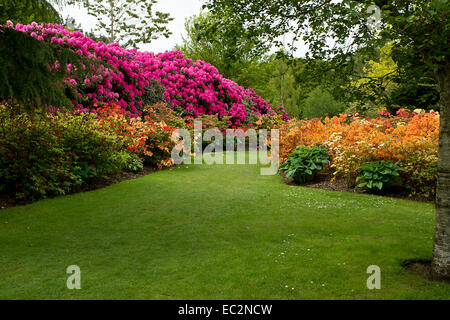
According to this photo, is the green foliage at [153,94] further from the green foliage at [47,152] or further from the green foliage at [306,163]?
the green foliage at [306,163]

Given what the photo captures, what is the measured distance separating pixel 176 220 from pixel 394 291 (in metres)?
3.12

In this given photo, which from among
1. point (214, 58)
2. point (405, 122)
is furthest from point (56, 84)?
point (214, 58)

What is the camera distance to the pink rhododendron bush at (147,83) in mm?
10117

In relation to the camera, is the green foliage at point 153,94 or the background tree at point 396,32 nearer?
the background tree at point 396,32

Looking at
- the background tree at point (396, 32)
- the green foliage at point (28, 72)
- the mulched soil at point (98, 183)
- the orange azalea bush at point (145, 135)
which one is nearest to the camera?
the background tree at point (396, 32)

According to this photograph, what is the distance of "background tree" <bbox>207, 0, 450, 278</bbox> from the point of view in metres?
2.50

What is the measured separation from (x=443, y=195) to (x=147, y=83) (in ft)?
37.2

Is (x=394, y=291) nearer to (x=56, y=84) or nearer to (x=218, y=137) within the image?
(x=56, y=84)

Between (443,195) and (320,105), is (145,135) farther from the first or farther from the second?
(320,105)

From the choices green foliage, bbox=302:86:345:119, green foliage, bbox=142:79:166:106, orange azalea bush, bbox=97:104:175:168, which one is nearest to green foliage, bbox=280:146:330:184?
orange azalea bush, bbox=97:104:175:168

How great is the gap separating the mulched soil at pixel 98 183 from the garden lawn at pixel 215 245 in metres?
0.35

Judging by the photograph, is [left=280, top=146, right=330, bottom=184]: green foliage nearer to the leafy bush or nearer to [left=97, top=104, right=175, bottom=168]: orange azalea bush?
the leafy bush

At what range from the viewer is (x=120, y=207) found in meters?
5.87

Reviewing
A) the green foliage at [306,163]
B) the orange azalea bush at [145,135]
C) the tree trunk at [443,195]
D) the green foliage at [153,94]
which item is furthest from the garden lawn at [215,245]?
the green foliage at [153,94]
